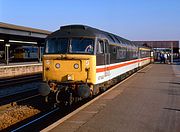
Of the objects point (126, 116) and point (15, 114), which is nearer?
point (126, 116)

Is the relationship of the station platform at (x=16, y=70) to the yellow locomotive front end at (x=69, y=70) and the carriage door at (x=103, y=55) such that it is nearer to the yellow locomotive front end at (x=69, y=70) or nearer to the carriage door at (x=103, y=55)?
the carriage door at (x=103, y=55)

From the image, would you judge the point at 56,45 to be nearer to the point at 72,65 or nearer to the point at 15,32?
the point at 72,65

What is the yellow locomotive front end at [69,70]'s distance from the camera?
10.6 metres

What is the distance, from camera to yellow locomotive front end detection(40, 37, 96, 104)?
416 inches

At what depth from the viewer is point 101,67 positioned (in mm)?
11750

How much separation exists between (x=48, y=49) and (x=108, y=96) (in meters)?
3.08

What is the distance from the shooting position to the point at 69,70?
10.8 metres

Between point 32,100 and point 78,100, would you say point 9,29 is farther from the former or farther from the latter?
point 78,100

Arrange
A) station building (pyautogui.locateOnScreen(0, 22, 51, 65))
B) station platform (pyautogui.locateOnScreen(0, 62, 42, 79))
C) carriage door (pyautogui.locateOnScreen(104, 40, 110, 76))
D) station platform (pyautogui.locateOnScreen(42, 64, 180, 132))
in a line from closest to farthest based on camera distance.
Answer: station platform (pyautogui.locateOnScreen(42, 64, 180, 132)) → carriage door (pyautogui.locateOnScreen(104, 40, 110, 76)) → station platform (pyautogui.locateOnScreen(0, 62, 42, 79)) → station building (pyautogui.locateOnScreen(0, 22, 51, 65))

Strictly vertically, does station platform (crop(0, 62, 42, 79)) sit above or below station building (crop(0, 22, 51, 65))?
below

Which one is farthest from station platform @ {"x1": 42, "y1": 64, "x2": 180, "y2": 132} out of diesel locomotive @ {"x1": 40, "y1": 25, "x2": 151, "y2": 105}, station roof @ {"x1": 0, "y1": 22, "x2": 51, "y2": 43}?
station roof @ {"x1": 0, "y1": 22, "x2": 51, "y2": 43}

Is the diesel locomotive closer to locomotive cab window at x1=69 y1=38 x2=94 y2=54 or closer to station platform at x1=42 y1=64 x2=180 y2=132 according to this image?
locomotive cab window at x1=69 y1=38 x2=94 y2=54

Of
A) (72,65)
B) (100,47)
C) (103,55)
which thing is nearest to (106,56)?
(103,55)

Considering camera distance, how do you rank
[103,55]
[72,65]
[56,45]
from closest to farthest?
[72,65] < [56,45] < [103,55]
